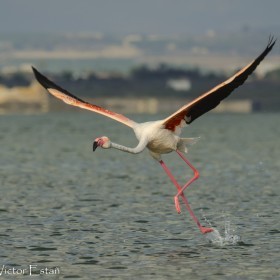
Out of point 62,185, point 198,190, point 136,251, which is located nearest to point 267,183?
point 198,190

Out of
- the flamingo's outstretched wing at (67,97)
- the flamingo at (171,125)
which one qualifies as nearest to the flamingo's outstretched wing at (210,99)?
the flamingo at (171,125)

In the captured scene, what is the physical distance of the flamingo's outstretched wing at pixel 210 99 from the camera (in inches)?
974

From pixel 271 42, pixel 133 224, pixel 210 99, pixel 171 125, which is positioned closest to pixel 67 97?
pixel 171 125

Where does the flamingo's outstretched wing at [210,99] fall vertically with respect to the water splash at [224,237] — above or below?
above

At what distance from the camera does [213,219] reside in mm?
30766

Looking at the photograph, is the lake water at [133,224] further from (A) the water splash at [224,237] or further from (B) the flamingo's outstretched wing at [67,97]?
(B) the flamingo's outstretched wing at [67,97]

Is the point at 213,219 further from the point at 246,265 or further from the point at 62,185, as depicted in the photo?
the point at 62,185

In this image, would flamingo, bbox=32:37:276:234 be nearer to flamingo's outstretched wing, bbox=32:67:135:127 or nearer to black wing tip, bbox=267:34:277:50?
flamingo's outstretched wing, bbox=32:67:135:127

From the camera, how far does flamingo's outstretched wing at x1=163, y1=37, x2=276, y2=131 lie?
81.2 feet

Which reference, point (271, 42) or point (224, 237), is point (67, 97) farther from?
point (271, 42)

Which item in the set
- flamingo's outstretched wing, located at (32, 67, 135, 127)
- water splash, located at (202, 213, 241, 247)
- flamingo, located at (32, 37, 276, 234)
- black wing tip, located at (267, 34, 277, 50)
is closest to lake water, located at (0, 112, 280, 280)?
water splash, located at (202, 213, 241, 247)

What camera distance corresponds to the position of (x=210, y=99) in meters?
26.2

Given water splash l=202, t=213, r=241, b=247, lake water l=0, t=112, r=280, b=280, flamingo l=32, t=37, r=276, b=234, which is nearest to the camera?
lake water l=0, t=112, r=280, b=280

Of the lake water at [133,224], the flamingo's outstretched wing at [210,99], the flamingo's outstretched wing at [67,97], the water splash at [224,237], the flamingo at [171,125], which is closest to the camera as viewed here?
the lake water at [133,224]
